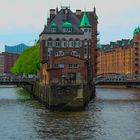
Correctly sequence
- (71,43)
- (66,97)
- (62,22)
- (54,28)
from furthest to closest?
1. (62,22)
2. (71,43)
3. (54,28)
4. (66,97)

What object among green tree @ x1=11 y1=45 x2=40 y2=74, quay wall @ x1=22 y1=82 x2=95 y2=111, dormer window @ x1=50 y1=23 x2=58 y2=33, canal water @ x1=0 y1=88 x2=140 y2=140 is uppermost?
dormer window @ x1=50 y1=23 x2=58 y2=33

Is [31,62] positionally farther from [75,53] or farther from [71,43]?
[75,53]

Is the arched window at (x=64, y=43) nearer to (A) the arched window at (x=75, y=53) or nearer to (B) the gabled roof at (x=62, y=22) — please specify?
(B) the gabled roof at (x=62, y=22)

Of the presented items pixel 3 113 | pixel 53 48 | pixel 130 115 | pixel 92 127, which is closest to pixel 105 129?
pixel 92 127

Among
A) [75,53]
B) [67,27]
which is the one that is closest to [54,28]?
[67,27]

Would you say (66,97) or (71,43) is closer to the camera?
(66,97)

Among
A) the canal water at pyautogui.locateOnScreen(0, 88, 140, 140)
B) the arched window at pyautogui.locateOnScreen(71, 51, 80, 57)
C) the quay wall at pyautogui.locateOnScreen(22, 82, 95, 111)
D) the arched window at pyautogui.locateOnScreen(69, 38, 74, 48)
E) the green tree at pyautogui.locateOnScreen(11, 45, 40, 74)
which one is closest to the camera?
the canal water at pyautogui.locateOnScreen(0, 88, 140, 140)

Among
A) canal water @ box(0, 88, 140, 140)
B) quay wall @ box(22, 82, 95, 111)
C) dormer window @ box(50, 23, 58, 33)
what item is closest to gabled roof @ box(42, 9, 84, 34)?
dormer window @ box(50, 23, 58, 33)

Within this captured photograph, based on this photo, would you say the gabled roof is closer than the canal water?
No

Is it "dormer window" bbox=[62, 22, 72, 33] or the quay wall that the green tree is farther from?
the quay wall

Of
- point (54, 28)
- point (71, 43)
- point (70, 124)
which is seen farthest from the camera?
point (71, 43)

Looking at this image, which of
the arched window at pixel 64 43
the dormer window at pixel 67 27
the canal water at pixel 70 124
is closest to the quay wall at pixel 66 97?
the canal water at pixel 70 124

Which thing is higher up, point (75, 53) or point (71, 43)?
point (71, 43)

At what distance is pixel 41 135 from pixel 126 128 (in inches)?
381
